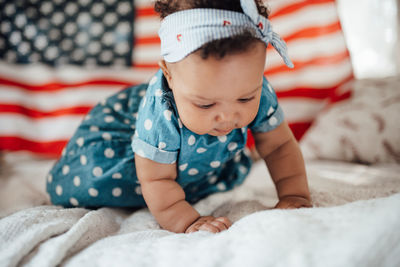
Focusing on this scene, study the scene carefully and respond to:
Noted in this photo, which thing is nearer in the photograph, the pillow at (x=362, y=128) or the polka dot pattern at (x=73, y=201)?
the polka dot pattern at (x=73, y=201)

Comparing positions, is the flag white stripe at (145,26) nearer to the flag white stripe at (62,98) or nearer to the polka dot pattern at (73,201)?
the flag white stripe at (62,98)

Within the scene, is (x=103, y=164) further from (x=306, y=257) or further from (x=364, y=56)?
(x=364, y=56)

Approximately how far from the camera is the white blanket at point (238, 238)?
0.48 meters

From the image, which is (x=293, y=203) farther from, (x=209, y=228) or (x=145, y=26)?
(x=145, y=26)

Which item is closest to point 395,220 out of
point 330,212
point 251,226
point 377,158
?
point 330,212

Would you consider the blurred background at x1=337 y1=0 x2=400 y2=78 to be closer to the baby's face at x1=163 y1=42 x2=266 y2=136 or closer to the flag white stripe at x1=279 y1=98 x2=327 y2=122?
the flag white stripe at x1=279 y1=98 x2=327 y2=122

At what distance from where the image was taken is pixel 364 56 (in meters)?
1.69

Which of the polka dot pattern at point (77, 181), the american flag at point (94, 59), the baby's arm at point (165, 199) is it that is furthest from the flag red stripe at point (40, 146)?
the baby's arm at point (165, 199)

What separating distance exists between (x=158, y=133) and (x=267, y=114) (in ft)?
0.96

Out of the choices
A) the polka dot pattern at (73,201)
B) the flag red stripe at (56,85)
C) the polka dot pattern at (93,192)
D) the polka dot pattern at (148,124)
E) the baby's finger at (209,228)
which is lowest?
the polka dot pattern at (73,201)

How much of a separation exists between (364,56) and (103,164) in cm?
149

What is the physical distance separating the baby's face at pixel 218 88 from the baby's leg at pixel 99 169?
0.32m

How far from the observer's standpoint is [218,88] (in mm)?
599

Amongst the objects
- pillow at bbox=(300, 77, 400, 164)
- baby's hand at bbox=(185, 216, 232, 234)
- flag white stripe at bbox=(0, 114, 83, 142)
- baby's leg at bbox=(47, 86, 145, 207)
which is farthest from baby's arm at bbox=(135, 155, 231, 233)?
flag white stripe at bbox=(0, 114, 83, 142)
